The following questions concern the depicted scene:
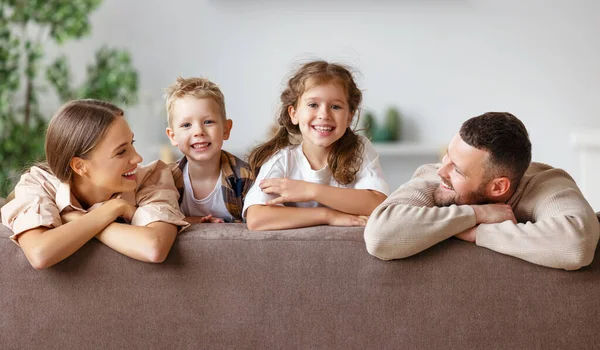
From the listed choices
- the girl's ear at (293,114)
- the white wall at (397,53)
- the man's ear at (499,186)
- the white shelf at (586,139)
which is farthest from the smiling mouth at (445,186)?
the white wall at (397,53)

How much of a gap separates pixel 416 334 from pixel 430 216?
0.30 metres

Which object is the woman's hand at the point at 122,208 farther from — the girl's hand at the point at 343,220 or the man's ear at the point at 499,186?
the man's ear at the point at 499,186

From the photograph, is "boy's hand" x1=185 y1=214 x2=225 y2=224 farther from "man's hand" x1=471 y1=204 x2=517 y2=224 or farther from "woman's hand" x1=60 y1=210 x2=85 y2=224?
"man's hand" x1=471 y1=204 x2=517 y2=224

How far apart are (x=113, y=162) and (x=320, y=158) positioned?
2.26 ft

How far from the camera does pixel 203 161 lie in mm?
2438

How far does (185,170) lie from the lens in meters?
2.49

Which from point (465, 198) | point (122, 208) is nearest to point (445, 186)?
point (465, 198)

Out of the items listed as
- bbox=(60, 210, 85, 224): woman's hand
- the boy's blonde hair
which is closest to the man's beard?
the boy's blonde hair

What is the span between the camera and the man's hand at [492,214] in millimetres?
1820

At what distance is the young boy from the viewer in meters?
2.39

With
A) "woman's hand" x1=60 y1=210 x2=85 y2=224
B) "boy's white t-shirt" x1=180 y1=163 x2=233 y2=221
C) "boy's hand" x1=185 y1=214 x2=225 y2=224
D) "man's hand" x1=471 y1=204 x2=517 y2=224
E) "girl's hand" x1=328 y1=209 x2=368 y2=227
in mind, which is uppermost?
"man's hand" x1=471 y1=204 x2=517 y2=224

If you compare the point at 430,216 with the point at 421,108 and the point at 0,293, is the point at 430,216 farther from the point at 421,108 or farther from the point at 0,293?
the point at 421,108

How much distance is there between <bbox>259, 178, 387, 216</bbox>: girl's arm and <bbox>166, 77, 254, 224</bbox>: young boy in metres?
0.22

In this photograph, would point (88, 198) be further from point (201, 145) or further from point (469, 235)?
point (469, 235)
